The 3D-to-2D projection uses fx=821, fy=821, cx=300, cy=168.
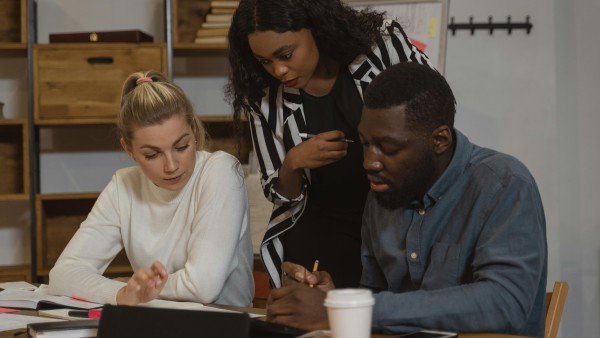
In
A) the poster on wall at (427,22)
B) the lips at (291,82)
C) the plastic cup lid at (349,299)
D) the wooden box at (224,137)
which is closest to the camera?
the plastic cup lid at (349,299)

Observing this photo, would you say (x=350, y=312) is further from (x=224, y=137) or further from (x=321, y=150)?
(x=224, y=137)

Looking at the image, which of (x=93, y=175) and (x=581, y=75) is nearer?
(x=581, y=75)

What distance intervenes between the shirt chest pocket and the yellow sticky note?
2118mm

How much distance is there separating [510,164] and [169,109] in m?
0.96

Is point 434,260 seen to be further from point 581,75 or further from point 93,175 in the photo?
point 93,175

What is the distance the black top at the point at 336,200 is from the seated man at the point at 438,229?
1.54 ft

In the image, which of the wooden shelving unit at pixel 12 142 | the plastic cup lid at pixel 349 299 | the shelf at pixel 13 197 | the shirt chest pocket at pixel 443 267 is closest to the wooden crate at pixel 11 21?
the wooden shelving unit at pixel 12 142

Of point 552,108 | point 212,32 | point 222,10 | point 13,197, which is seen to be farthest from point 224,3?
point 552,108

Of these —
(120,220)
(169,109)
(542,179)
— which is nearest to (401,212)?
(169,109)

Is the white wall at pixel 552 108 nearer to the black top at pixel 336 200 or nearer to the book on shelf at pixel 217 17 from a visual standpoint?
the book on shelf at pixel 217 17

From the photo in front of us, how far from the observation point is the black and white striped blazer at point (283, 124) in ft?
6.66

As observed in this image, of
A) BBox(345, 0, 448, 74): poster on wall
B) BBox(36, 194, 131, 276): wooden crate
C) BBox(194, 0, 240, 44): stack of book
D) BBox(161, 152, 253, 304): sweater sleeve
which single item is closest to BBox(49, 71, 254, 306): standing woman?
BBox(161, 152, 253, 304): sweater sleeve

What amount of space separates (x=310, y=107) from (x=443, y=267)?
2.50 ft

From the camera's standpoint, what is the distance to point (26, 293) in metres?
1.94
